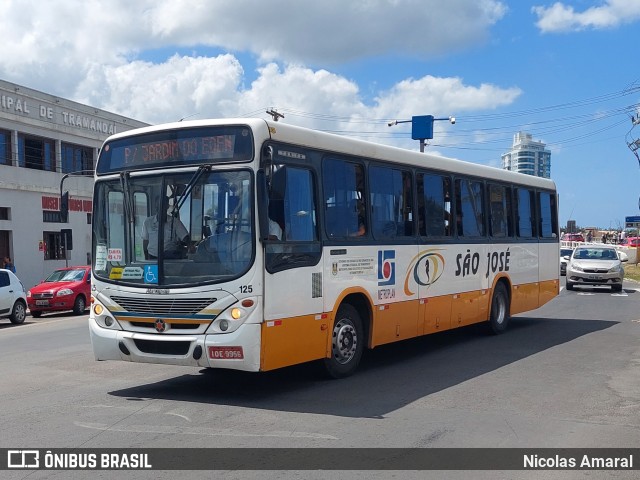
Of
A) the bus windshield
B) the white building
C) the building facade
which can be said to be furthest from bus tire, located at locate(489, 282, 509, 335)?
the building facade

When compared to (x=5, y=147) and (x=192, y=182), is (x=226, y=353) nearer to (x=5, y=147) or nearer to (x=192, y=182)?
(x=192, y=182)

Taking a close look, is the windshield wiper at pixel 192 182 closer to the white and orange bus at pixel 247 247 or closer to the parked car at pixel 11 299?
the white and orange bus at pixel 247 247

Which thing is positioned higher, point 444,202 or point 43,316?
point 444,202

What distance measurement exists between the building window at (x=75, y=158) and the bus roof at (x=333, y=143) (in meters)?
28.4

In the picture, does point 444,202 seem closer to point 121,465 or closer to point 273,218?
point 273,218

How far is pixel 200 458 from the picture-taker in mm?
6387

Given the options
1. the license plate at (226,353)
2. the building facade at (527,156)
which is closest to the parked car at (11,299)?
the license plate at (226,353)

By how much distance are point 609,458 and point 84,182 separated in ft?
121

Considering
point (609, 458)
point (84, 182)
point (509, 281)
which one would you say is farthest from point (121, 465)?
point (84, 182)

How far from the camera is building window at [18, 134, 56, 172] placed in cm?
3481

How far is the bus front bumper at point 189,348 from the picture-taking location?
8.42m

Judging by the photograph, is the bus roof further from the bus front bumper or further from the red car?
the red car
